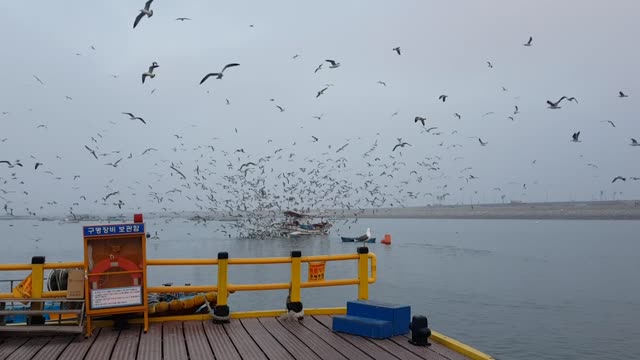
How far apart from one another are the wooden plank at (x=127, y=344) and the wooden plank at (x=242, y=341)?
1.23 meters

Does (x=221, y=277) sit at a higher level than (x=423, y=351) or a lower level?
higher

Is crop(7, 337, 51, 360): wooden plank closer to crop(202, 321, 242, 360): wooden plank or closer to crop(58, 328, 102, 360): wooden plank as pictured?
crop(58, 328, 102, 360): wooden plank

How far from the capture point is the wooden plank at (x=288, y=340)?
6.68 m

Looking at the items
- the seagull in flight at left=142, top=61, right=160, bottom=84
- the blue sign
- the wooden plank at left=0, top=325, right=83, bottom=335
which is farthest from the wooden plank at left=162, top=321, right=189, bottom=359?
the seagull in flight at left=142, top=61, right=160, bottom=84

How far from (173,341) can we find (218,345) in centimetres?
66

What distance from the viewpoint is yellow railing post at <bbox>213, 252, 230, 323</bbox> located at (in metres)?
A: 8.37

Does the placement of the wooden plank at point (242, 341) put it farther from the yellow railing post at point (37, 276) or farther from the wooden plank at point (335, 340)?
the yellow railing post at point (37, 276)

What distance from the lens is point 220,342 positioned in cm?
726

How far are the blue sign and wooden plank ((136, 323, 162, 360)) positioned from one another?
1437mm

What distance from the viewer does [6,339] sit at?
A: 24.4 ft

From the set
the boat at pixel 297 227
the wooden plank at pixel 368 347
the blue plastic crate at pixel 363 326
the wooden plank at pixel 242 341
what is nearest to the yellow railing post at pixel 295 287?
the wooden plank at pixel 368 347

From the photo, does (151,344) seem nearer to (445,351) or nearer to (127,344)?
(127,344)

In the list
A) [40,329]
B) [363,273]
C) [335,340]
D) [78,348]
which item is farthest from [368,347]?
[40,329]

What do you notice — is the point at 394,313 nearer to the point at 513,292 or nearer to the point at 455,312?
the point at 455,312
